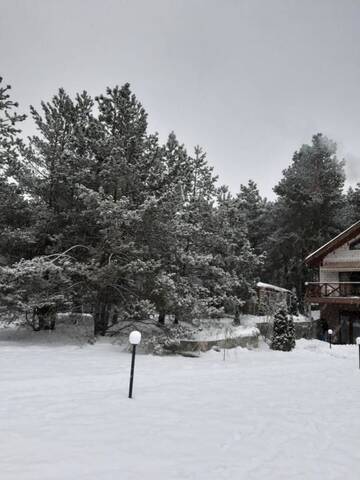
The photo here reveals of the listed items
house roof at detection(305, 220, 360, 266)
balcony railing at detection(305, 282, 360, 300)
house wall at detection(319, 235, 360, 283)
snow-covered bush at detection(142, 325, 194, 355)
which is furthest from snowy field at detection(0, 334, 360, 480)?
house wall at detection(319, 235, 360, 283)

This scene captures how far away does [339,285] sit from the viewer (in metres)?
22.0

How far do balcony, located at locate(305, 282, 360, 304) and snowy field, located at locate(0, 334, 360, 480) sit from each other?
42.9ft

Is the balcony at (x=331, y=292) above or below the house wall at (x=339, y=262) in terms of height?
below

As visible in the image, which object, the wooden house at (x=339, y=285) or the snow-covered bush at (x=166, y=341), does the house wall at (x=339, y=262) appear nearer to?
the wooden house at (x=339, y=285)

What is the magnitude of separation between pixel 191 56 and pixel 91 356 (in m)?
20.1

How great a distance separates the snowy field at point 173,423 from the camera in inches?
137

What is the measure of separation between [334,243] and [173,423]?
67.4ft

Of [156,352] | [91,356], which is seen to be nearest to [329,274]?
[156,352]

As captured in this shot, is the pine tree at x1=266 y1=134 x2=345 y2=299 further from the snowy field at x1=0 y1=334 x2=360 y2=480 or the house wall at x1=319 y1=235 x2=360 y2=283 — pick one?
the snowy field at x1=0 y1=334 x2=360 y2=480

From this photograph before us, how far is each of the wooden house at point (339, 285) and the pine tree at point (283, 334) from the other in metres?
6.69

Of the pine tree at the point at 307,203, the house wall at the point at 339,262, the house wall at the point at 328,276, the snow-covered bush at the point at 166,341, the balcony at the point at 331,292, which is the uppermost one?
the pine tree at the point at 307,203

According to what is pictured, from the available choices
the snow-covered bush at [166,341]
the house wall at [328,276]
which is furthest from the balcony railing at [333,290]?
the snow-covered bush at [166,341]

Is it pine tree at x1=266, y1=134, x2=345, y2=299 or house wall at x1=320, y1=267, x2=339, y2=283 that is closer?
house wall at x1=320, y1=267, x2=339, y2=283

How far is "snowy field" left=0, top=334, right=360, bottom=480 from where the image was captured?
3.48 meters
